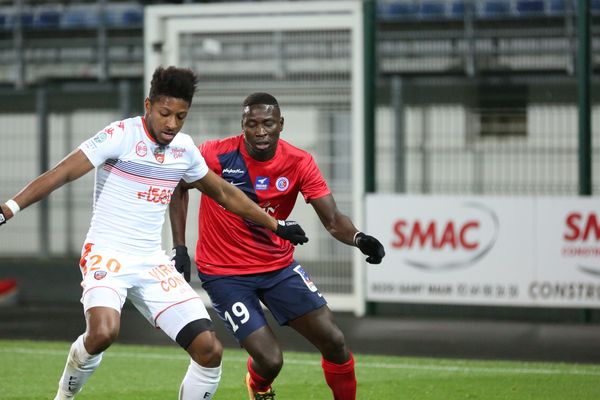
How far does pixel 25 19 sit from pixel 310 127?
10.7m

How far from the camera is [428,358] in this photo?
10180 millimetres

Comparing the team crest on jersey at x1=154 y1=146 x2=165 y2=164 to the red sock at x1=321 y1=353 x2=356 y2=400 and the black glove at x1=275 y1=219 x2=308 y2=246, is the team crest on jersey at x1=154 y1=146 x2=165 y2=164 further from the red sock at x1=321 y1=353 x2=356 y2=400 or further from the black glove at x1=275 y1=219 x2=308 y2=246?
the red sock at x1=321 y1=353 x2=356 y2=400

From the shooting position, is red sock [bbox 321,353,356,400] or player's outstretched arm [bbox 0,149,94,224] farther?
red sock [bbox 321,353,356,400]

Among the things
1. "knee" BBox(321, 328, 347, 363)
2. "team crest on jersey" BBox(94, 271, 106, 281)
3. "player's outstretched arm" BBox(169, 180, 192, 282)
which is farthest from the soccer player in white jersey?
"knee" BBox(321, 328, 347, 363)

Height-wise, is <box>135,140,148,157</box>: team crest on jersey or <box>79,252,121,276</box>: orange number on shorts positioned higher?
<box>135,140,148,157</box>: team crest on jersey

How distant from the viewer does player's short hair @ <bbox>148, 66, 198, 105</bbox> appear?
596cm

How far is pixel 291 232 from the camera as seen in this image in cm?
630

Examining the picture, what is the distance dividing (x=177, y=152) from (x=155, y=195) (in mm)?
265

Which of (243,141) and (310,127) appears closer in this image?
(243,141)

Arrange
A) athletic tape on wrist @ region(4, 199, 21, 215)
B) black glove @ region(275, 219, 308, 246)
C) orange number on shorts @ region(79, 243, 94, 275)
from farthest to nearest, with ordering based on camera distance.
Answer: black glove @ region(275, 219, 308, 246) → orange number on shorts @ region(79, 243, 94, 275) → athletic tape on wrist @ region(4, 199, 21, 215)

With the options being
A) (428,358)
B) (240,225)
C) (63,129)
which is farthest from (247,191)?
(63,129)

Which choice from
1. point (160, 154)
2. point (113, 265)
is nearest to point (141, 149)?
point (160, 154)

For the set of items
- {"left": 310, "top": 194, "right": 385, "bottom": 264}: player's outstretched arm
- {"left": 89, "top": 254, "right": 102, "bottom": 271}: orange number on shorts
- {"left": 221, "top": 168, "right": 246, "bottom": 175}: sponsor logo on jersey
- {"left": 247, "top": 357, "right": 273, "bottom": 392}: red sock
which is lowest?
{"left": 247, "top": 357, "right": 273, "bottom": 392}: red sock

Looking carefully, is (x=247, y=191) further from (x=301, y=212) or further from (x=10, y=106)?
(x=10, y=106)
